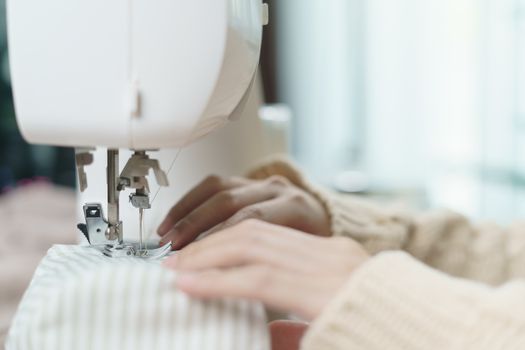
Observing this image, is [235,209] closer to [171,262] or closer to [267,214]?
[267,214]

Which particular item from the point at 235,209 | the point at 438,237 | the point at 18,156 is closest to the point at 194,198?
the point at 235,209

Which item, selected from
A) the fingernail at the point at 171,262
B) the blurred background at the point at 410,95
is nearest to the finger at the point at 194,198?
the fingernail at the point at 171,262

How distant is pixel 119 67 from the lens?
54 cm

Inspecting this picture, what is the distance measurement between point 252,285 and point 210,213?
0.63ft

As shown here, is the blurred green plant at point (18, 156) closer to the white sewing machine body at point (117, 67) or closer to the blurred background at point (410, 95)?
the blurred background at point (410, 95)

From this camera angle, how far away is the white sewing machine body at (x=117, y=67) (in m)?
0.53

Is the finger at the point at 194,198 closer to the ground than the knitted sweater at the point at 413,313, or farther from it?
farther from it

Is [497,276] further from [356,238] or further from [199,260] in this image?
[199,260]

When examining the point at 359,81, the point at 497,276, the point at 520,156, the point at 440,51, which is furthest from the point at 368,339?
the point at 359,81

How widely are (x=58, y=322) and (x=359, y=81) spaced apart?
209cm

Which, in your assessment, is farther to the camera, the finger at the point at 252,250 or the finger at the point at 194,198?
the finger at the point at 194,198

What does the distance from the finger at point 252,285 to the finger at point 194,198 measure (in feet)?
0.49

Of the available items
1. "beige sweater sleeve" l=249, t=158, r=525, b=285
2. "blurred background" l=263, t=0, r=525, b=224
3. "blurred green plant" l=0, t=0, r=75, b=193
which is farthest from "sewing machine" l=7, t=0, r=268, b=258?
"blurred green plant" l=0, t=0, r=75, b=193

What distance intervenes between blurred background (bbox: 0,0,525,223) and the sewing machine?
1.61m
